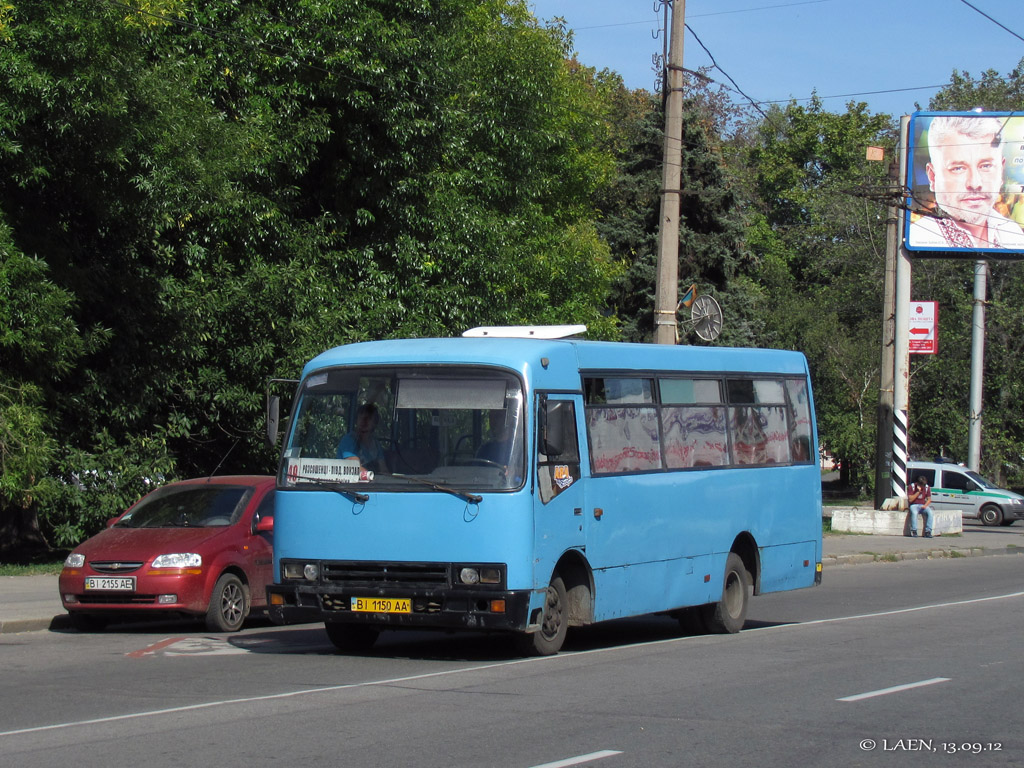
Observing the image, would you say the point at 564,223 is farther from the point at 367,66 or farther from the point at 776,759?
the point at 776,759

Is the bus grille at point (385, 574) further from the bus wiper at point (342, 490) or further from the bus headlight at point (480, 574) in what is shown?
the bus wiper at point (342, 490)

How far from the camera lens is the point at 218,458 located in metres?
21.8

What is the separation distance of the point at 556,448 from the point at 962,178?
2995cm

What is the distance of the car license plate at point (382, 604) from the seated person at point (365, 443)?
105 centimetres

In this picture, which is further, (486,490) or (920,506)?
(920,506)

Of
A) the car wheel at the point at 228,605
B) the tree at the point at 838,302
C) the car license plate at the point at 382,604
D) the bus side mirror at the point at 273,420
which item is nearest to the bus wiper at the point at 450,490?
A: the car license plate at the point at 382,604

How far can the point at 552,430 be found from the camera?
1072 centimetres

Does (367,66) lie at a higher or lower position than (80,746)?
higher

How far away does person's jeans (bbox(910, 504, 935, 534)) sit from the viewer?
31344 millimetres

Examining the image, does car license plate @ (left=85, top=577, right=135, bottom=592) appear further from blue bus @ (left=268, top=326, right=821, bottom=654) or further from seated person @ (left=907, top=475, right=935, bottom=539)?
seated person @ (left=907, top=475, right=935, bottom=539)

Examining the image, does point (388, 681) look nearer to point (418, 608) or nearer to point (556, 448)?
point (418, 608)

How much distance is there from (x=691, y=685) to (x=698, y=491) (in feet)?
11.9

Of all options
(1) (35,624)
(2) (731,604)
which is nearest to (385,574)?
(2) (731,604)

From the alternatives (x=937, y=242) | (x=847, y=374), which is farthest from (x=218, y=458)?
(x=847, y=374)
